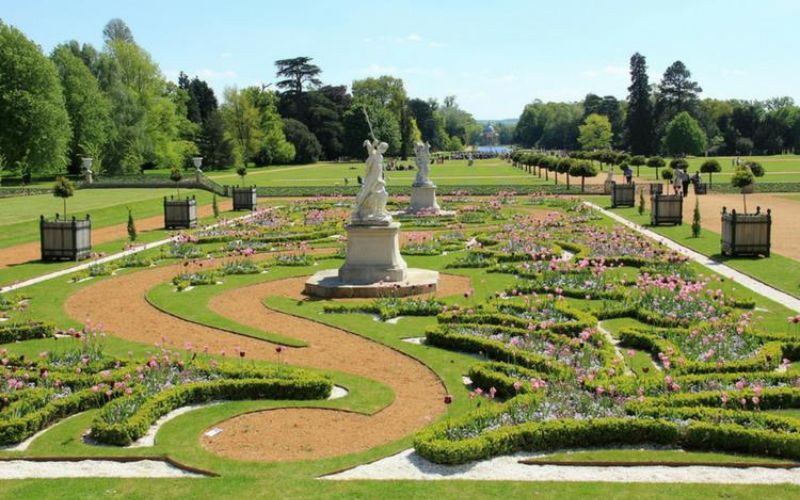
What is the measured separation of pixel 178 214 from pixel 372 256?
16770 mm

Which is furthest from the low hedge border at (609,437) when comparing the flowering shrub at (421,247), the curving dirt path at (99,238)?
the curving dirt path at (99,238)

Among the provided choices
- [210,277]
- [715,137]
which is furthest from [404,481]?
[715,137]

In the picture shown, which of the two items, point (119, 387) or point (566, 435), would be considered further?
point (119, 387)

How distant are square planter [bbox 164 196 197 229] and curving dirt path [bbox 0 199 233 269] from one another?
893 millimetres

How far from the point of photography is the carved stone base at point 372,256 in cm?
1962

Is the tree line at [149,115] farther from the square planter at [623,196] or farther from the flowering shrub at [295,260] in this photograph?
the flowering shrub at [295,260]

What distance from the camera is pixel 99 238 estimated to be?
31.4m

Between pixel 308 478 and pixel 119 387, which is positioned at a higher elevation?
pixel 119 387

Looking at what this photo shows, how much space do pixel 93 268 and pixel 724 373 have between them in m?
16.7

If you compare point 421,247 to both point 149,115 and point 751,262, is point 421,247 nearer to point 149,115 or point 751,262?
point 751,262

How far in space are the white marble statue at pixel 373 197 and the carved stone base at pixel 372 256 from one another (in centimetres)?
22

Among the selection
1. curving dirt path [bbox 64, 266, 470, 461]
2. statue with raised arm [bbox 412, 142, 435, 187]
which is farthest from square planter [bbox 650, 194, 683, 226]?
curving dirt path [bbox 64, 266, 470, 461]

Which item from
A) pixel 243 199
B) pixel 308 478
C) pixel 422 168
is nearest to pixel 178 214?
pixel 243 199

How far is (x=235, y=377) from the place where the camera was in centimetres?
1172
